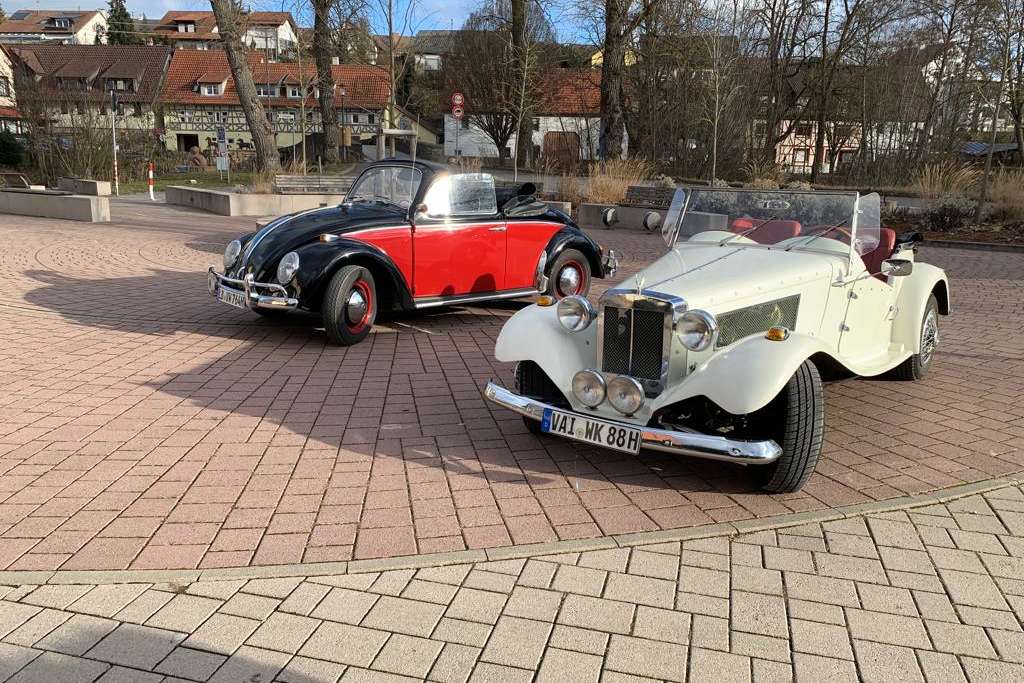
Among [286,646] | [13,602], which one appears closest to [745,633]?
[286,646]

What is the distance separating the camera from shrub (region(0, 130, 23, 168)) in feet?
105

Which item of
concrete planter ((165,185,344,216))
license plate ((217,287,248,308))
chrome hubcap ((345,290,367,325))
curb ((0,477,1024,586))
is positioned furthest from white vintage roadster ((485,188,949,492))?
concrete planter ((165,185,344,216))

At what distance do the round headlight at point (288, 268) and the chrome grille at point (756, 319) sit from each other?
3908mm

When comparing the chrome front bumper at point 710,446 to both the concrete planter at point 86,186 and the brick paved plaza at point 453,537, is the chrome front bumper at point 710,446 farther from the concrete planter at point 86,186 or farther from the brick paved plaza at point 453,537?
the concrete planter at point 86,186

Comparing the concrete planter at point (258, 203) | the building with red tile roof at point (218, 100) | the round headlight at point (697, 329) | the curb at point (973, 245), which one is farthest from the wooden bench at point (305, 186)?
the building with red tile roof at point (218, 100)

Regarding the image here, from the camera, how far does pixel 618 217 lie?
17141 millimetres

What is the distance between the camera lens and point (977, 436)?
4867 millimetres

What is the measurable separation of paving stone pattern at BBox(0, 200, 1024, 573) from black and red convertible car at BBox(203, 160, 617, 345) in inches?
17.3

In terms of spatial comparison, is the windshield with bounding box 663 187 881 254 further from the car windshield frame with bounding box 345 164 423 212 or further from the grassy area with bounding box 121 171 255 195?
the grassy area with bounding box 121 171 255 195

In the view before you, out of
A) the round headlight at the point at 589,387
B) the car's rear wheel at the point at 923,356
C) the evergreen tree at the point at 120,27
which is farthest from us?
the evergreen tree at the point at 120,27

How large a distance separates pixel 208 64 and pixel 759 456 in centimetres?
7341

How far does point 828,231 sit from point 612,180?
13.9 meters

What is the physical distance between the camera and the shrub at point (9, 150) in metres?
32.1

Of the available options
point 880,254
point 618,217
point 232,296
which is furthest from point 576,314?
point 618,217
